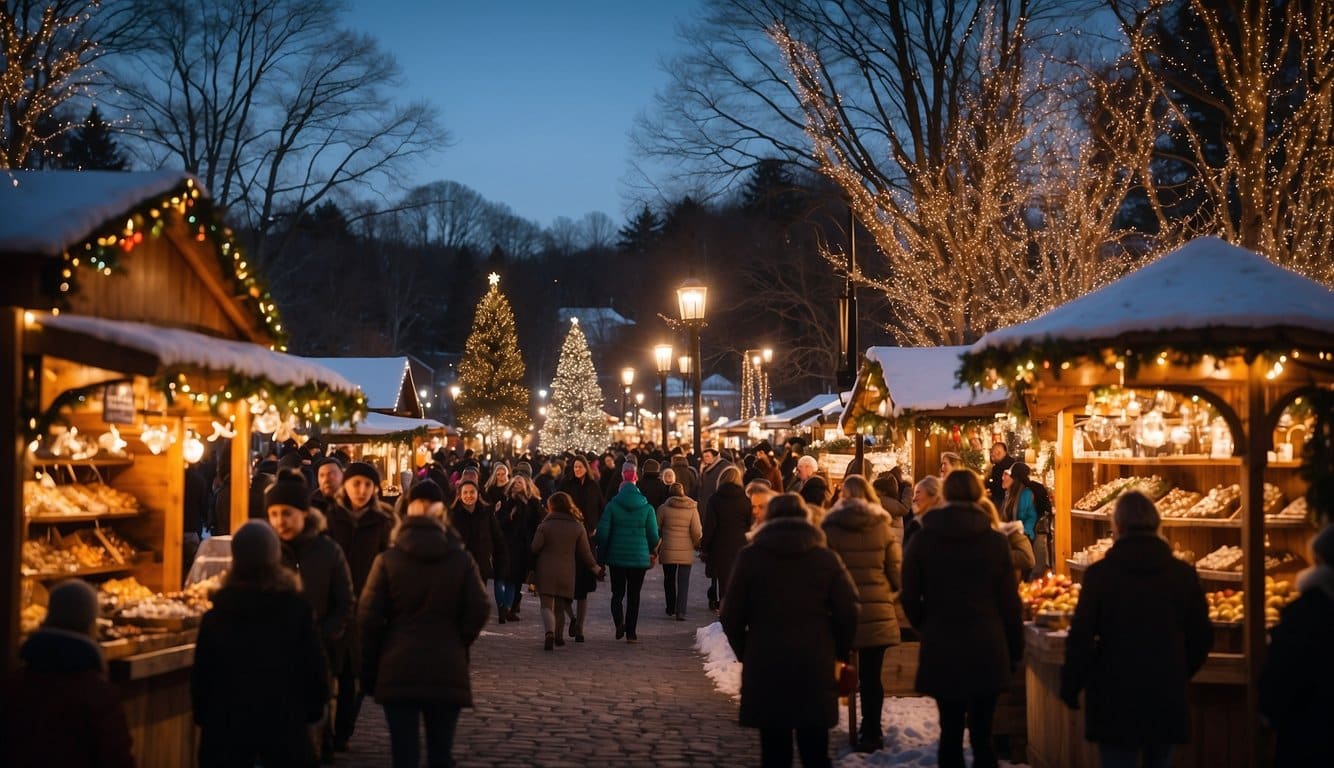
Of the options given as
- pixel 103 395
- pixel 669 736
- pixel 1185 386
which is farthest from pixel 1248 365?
pixel 103 395

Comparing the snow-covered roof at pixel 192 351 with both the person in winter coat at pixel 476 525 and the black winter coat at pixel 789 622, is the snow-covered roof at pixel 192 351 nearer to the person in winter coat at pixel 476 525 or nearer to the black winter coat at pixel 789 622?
the black winter coat at pixel 789 622

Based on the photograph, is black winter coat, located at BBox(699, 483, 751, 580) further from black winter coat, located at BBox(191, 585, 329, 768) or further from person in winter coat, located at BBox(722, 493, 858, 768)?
black winter coat, located at BBox(191, 585, 329, 768)

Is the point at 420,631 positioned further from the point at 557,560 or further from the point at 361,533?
the point at 557,560

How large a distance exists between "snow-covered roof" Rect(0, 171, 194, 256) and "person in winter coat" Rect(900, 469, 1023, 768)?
4.92m

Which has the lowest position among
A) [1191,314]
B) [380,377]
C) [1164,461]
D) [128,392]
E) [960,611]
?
[960,611]

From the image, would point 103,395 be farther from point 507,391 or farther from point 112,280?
point 507,391

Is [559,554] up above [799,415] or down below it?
below

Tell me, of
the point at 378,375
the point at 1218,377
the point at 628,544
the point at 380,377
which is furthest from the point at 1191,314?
the point at 378,375

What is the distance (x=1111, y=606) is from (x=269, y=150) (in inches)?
1345

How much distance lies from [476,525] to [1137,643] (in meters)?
10.9

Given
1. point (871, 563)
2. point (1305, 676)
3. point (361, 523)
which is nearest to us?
point (1305, 676)

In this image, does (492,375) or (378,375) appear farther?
(492,375)

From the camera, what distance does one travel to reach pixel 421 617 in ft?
25.8

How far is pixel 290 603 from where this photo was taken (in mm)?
6965
